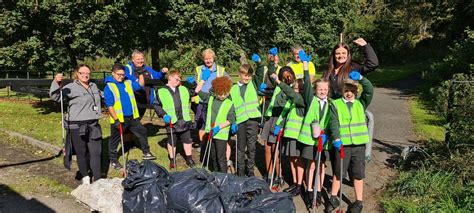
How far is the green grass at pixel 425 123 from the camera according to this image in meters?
10.1

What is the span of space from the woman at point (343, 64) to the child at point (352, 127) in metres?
0.17

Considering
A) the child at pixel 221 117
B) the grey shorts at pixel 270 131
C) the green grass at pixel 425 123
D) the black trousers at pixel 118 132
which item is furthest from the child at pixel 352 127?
the green grass at pixel 425 123

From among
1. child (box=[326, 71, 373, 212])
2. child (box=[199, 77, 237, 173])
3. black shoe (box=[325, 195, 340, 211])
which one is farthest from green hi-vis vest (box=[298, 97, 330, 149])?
child (box=[199, 77, 237, 173])

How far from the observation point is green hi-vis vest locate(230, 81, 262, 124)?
20.0ft

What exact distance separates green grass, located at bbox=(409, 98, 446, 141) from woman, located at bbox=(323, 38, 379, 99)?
16.4ft

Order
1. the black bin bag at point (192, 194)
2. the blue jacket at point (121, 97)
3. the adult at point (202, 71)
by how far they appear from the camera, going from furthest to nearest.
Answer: the adult at point (202, 71)
the blue jacket at point (121, 97)
the black bin bag at point (192, 194)

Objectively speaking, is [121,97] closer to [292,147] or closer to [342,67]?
[292,147]

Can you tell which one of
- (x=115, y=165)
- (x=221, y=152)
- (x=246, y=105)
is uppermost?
(x=246, y=105)

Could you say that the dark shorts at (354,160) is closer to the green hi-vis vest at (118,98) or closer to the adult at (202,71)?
the adult at (202,71)

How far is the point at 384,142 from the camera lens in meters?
9.27

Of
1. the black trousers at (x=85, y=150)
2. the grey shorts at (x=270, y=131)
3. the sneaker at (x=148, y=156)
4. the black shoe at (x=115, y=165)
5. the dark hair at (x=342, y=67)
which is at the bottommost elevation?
the black shoe at (x=115, y=165)

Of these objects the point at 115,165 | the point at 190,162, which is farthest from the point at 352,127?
the point at 115,165

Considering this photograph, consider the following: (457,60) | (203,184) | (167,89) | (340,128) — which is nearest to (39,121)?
(167,89)

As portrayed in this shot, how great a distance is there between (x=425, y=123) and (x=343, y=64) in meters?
7.99
